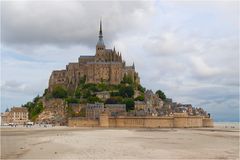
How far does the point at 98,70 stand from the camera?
95.3 meters

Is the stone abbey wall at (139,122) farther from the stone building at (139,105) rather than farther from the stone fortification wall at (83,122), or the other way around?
the stone building at (139,105)

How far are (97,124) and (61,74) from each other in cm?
3356

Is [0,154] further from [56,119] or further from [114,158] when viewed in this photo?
[56,119]

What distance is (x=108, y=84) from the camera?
94188 millimetres

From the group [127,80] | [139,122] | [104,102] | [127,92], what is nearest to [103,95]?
[104,102]

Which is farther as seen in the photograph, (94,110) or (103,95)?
(103,95)

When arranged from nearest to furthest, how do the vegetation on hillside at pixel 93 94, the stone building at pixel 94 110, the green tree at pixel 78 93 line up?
the stone building at pixel 94 110
the vegetation on hillside at pixel 93 94
the green tree at pixel 78 93

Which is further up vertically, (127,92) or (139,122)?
(127,92)

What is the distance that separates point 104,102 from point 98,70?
14.6 metres

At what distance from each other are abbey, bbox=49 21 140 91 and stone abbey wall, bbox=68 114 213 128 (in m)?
22.6

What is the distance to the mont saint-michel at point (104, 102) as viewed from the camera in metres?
72.5

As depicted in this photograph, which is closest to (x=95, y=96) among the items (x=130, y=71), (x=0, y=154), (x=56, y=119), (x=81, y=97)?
(x=81, y=97)

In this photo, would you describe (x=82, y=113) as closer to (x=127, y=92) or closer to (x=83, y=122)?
(x=83, y=122)

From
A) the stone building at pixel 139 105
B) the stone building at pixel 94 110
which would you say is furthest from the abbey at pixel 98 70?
the stone building at pixel 94 110
